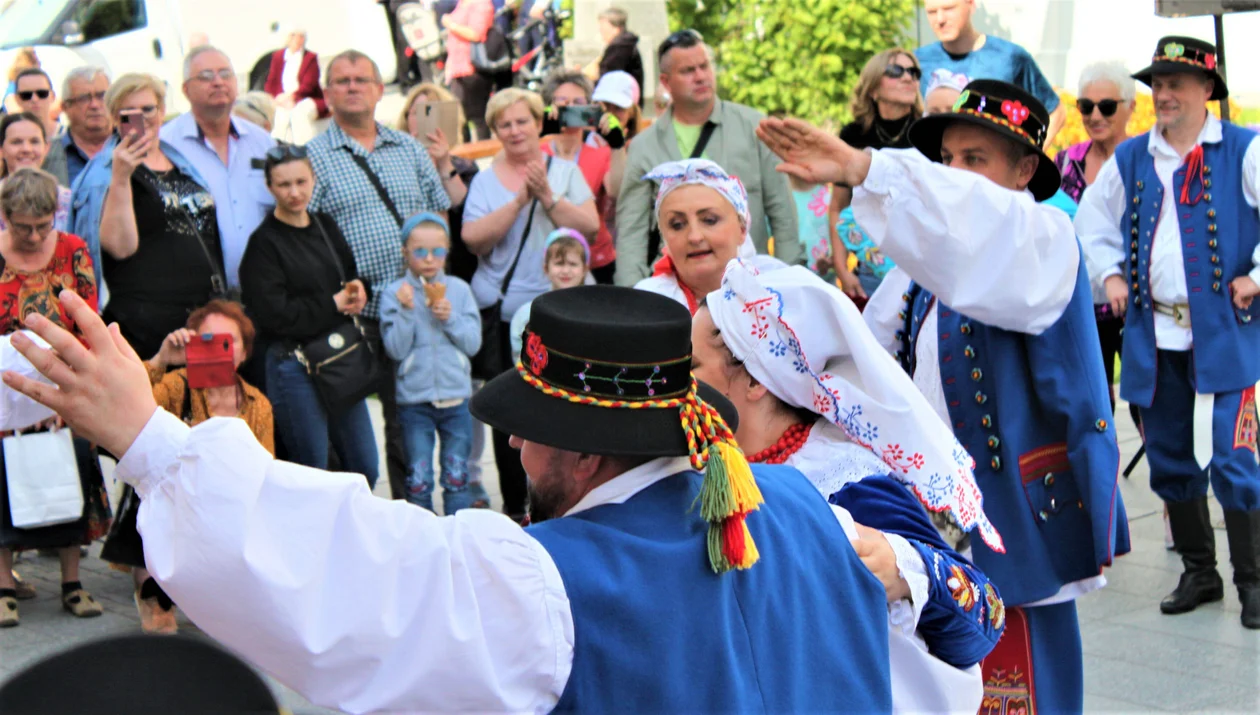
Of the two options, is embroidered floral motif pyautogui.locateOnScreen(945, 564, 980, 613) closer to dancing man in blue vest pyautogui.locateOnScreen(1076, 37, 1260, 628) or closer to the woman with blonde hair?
dancing man in blue vest pyautogui.locateOnScreen(1076, 37, 1260, 628)

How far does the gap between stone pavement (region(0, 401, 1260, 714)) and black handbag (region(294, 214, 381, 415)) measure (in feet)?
3.52

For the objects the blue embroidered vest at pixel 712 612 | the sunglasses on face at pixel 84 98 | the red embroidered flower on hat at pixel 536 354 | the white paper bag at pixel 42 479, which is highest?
the sunglasses on face at pixel 84 98

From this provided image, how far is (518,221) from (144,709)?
548 cm

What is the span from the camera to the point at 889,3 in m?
13.3

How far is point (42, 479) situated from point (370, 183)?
1.87 metres

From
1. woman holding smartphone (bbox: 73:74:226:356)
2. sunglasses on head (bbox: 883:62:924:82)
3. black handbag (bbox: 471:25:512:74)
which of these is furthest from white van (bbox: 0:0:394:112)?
sunglasses on head (bbox: 883:62:924:82)

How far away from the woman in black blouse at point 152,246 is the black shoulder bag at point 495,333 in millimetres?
1402

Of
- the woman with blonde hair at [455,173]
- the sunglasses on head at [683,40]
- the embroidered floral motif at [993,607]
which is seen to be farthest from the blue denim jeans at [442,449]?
the embroidered floral motif at [993,607]

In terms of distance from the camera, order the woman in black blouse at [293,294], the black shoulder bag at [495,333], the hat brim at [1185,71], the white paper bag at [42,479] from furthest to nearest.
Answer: the black shoulder bag at [495,333], the woman in black blouse at [293,294], the hat brim at [1185,71], the white paper bag at [42,479]

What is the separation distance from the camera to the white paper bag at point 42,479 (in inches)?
211

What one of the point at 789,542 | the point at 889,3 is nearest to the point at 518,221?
the point at 789,542

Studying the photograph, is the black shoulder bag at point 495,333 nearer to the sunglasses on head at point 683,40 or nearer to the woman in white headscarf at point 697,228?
the sunglasses on head at point 683,40

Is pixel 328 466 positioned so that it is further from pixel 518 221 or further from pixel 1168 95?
pixel 1168 95

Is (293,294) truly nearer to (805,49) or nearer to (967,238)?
(967,238)
